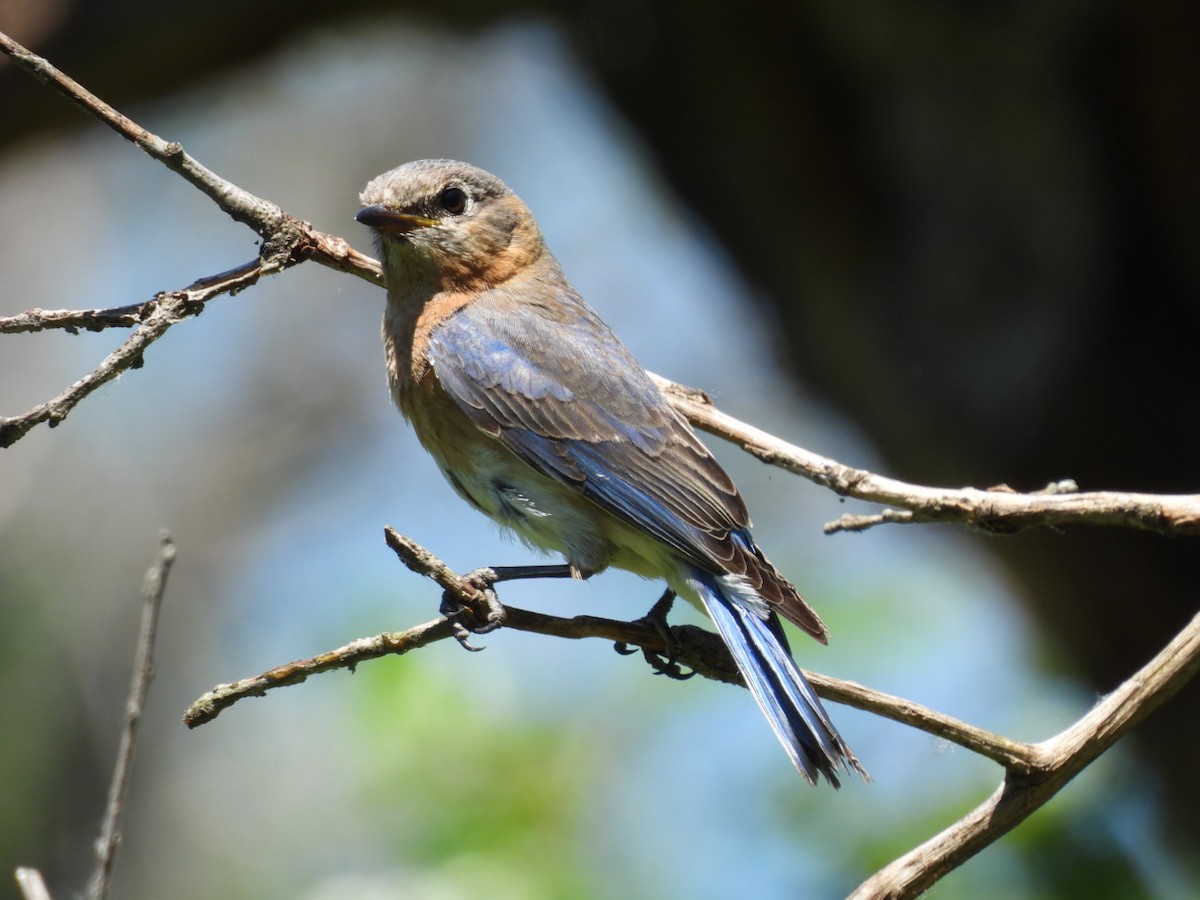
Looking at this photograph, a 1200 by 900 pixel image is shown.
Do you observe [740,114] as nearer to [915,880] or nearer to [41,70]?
[41,70]

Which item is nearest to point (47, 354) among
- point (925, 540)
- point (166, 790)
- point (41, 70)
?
point (166, 790)

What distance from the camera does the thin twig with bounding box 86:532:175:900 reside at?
2504 mm

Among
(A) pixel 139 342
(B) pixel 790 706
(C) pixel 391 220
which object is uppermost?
(C) pixel 391 220

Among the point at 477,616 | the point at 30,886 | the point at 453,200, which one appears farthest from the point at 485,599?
the point at 453,200

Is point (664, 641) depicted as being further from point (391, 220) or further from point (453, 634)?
point (391, 220)

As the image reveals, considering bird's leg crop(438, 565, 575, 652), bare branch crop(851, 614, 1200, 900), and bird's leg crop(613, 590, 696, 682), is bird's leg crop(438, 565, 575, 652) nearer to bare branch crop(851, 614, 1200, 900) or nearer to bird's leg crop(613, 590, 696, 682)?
bird's leg crop(613, 590, 696, 682)

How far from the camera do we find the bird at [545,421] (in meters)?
3.54

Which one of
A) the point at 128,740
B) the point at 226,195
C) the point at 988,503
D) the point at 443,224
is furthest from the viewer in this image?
the point at 443,224

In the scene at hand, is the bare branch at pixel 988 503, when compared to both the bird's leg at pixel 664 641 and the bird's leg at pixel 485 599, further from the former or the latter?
the bird's leg at pixel 485 599

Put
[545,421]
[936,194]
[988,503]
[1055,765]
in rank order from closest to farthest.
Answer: [1055,765] → [988,503] → [545,421] → [936,194]

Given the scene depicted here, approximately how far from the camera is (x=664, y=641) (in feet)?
10.1

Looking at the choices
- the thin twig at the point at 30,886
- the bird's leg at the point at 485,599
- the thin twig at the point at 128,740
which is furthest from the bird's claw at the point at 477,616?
the thin twig at the point at 30,886

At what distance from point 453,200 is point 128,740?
212 centimetres

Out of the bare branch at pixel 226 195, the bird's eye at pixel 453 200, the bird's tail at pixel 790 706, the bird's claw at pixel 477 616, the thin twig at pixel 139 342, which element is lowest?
the bird's tail at pixel 790 706
